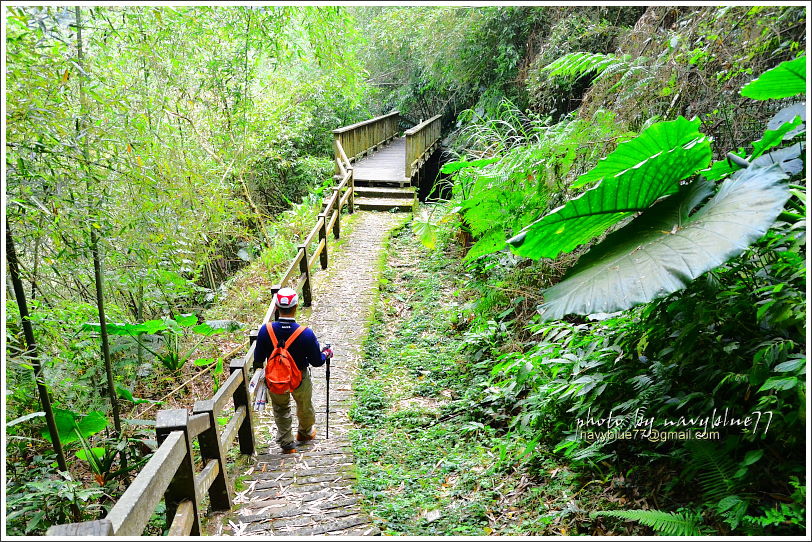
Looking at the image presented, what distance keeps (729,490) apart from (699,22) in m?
4.23

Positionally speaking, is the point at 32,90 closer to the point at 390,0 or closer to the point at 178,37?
the point at 390,0

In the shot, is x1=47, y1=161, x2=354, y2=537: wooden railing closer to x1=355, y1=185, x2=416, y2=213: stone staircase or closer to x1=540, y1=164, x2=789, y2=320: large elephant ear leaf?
x1=540, y1=164, x2=789, y2=320: large elephant ear leaf

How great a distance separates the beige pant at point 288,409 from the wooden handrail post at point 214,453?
100 centimetres

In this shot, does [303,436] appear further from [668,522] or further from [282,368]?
[668,522]

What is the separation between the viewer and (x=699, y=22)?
5.09 m

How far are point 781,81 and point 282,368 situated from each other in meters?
4.19

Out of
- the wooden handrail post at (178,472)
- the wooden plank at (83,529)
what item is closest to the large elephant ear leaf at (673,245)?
the wooden plank at (83,529)

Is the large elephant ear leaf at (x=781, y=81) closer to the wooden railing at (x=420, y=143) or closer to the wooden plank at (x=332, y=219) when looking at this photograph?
the wooden plank at (x=332, y=219)

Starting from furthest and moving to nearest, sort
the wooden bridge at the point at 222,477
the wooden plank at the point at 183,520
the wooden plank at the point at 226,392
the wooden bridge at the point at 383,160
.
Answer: the wooden bridge at the point at 383,160 < the wooden plank at the point at 226,392 < the wooden plank at the point at 183,520 < the wooden bridge at the point at 222,477

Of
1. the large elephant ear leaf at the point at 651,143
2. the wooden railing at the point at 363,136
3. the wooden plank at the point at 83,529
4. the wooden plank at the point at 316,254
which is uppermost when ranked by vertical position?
the wooden railing at the point at 363,136

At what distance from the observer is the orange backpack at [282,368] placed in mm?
5008

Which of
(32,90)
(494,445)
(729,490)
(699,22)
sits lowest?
(494,445)

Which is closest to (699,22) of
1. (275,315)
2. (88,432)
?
(275,315)

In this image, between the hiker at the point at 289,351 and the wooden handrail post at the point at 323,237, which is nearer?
the hiker at the point at 289,351
